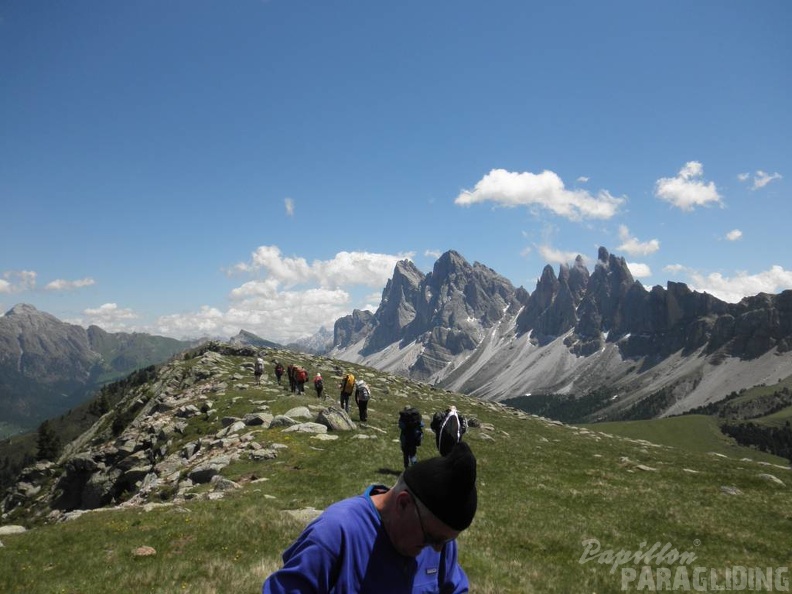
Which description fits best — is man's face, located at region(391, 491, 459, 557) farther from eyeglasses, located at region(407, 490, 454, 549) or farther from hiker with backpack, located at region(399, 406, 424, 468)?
hiker with backpack, located at region(399, 406, 424, 468)

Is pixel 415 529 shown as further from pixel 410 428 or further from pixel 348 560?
pixel 410 428

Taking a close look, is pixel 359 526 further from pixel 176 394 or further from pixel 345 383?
pixel 176 394

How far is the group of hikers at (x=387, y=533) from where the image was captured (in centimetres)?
414

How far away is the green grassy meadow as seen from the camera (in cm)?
1250

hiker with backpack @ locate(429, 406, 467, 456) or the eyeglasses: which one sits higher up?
the eyeglasses

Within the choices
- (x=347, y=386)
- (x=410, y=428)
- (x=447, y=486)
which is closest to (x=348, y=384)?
(x=347, y=386)

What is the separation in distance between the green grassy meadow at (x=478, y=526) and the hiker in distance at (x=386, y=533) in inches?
322

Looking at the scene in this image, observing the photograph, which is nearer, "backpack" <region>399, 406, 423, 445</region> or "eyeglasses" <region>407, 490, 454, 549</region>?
"eyeglasses" <region>407, 490, 454, 549</region>

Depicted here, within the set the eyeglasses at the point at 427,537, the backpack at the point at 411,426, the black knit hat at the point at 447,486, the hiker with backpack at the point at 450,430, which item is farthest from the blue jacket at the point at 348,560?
the backpack at the point at 411,426

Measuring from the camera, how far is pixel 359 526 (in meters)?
4.41

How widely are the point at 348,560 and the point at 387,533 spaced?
0.49 meters

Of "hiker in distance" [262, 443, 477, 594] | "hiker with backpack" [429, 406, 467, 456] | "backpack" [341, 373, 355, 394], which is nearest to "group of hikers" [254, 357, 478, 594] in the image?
"hiker in distance" [262, 443, 477, 594]

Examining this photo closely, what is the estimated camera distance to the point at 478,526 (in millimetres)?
17812

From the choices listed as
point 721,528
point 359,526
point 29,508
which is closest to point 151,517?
point 359,526
